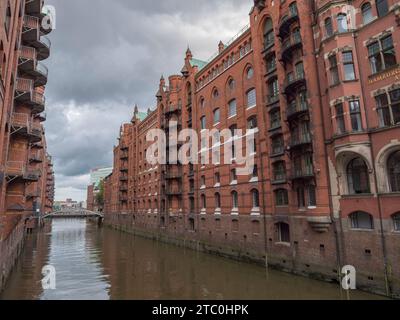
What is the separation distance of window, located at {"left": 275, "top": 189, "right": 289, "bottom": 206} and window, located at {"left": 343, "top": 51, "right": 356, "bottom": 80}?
907 cm

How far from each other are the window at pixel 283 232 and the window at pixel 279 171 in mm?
3435

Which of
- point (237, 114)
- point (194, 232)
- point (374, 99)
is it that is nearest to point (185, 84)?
point (237, 114)

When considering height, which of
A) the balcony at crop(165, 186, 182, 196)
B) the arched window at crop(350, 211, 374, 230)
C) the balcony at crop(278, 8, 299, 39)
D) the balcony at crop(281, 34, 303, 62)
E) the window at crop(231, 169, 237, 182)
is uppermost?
the balcony at crop(278, 8, 299, 39)

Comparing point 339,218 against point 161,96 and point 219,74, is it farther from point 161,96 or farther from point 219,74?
point 161,96

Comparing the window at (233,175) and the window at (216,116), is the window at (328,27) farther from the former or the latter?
the window at (216,116)

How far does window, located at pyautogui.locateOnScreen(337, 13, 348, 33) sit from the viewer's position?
17234 millimetres

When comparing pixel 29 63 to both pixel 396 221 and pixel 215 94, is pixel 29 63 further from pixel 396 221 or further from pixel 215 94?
pixel 396 221

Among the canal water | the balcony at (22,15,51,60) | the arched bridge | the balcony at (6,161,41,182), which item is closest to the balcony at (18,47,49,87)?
the balcony at (22,15,51,60)

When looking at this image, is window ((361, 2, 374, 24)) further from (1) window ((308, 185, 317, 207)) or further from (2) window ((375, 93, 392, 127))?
(1) window ((308, 185, 317, 207))

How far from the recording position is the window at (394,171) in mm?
14578

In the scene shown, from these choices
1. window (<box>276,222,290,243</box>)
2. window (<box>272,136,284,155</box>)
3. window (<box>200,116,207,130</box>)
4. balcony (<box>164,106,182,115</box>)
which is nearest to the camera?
window (<box>276,222,290,243</box>)

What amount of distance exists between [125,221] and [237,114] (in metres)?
43.6

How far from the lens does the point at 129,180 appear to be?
6281 cm

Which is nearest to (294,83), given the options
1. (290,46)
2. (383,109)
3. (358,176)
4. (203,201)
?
(290,46)
